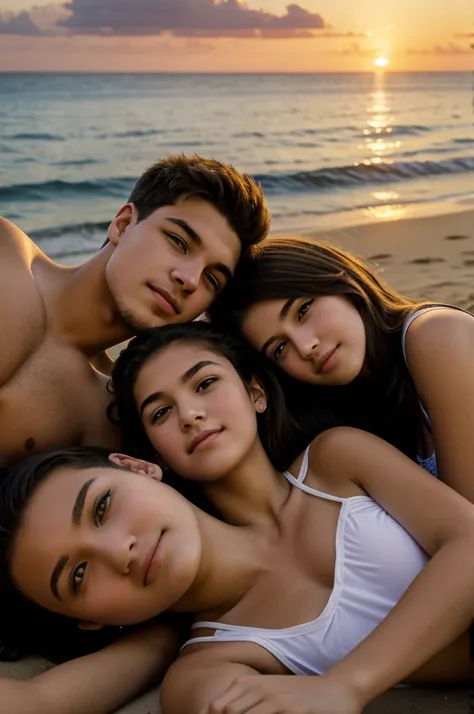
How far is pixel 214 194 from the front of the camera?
3.25 metres

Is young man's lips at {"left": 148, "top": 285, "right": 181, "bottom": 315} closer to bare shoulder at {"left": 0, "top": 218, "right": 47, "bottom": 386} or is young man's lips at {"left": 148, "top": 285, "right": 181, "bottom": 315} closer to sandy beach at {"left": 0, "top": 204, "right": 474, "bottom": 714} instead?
bare shoulder at {"left": 0, "top": 218, "right": 47, "bottom": 386}

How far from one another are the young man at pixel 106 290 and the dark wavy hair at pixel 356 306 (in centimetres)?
8

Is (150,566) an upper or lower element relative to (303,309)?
lower

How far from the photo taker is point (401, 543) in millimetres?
2518

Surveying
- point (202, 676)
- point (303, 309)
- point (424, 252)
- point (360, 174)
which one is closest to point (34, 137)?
point (360, 174)

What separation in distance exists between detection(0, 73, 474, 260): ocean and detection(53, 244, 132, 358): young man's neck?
24.8 ft

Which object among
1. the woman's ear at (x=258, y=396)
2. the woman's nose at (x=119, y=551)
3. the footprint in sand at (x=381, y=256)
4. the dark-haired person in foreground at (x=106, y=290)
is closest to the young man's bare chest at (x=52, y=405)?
the dark-haired person in foreground at (x=106, y=290)

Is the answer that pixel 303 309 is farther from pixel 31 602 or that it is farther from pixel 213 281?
pixel 31 602

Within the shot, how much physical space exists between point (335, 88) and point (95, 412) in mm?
28698

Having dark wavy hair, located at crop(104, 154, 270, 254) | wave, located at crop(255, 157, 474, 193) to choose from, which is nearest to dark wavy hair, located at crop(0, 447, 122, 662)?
dark wavy hair, located at crop(104, 154, 270, 254)

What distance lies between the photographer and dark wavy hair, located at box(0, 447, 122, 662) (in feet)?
8.00

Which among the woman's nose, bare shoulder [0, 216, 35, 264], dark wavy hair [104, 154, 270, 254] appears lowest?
the woman's nose

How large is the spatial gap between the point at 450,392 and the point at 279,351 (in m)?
0.62

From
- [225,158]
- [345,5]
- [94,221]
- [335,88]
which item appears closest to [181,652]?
[94,221]
